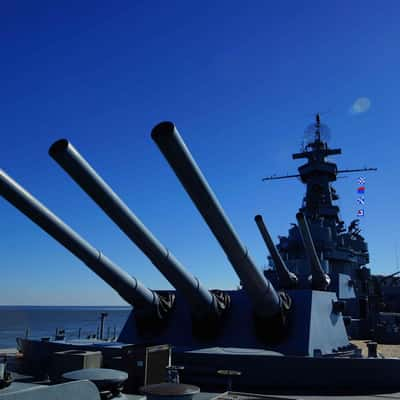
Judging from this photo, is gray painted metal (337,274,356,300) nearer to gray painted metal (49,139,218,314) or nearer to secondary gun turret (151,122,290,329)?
secondary gun turret (151,122,290,329)

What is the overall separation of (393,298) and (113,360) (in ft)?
80.3

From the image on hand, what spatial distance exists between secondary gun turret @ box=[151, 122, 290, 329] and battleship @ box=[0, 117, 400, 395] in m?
0.01

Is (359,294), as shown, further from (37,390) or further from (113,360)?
(37,390)

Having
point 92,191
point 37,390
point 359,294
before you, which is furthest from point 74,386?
point 359,294

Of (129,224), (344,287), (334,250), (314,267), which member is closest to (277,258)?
(314,267)

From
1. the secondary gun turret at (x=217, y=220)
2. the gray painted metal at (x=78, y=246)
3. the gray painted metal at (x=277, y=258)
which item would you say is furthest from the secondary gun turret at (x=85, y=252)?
the gray painted metal at (x=277, y=258)

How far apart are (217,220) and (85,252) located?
2.18 meters

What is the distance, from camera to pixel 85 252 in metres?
6.32

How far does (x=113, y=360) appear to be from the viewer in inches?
233

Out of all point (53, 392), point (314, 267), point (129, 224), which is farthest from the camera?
point (314, 267)

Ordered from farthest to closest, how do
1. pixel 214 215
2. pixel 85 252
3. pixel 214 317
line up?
pixel 214 317 → pixel 85 252 → pixel 214 215

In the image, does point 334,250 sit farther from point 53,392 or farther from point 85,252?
point 53,392

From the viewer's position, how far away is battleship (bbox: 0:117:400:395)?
5.13m

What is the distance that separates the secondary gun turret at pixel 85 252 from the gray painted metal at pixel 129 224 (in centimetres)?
74
